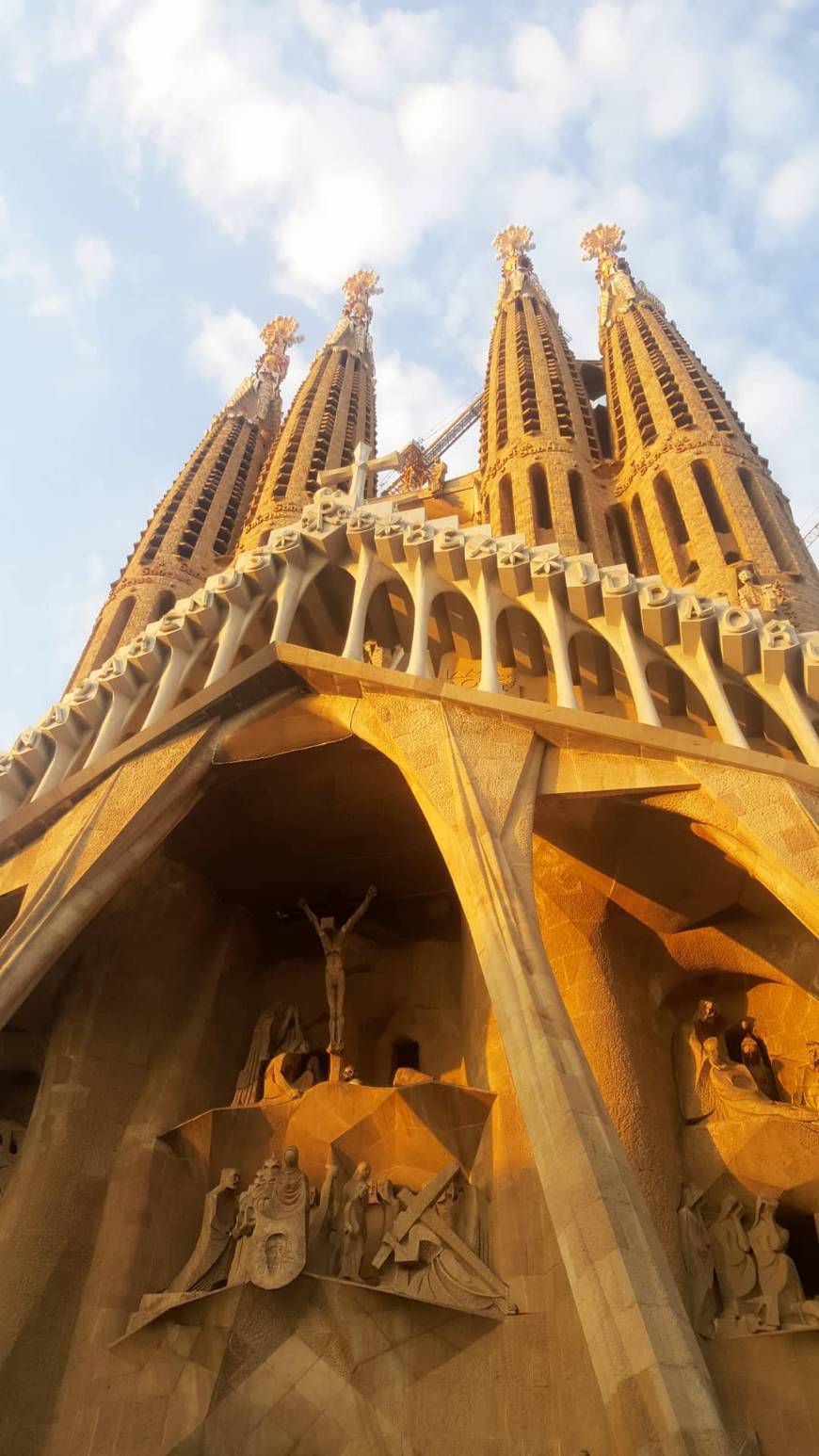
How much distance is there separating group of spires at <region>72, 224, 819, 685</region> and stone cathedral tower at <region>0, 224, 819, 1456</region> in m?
2.85

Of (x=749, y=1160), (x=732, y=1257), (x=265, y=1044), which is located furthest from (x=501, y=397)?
(x=732, y=1257)

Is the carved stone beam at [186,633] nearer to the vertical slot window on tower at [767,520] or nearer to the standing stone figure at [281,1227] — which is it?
the standing stone figure at [281,1227]

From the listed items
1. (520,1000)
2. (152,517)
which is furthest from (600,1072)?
(152,517)

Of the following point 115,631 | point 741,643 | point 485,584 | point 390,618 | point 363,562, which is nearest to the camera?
point 741,643

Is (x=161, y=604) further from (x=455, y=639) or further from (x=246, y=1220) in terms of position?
(x=246, y=1220)

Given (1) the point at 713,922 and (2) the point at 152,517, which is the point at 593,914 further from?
(2) the point at 152,517

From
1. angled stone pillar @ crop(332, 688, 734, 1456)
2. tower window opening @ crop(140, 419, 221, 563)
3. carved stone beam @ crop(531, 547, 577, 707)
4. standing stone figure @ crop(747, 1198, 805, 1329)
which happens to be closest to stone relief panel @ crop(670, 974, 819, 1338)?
standing stone figure @ crop(747, 1198, 805, 1329)

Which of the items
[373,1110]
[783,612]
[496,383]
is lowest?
[373,1110]

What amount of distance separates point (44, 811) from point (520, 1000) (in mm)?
5129

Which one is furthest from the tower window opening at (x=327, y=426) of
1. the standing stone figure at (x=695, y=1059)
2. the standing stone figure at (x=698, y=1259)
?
the standing stone figure at (x=698, y=1259)

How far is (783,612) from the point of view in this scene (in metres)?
12.7

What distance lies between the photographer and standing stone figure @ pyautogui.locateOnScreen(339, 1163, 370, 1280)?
7.78 metres

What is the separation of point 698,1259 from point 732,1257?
0.24m

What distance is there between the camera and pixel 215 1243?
827 centimetres
